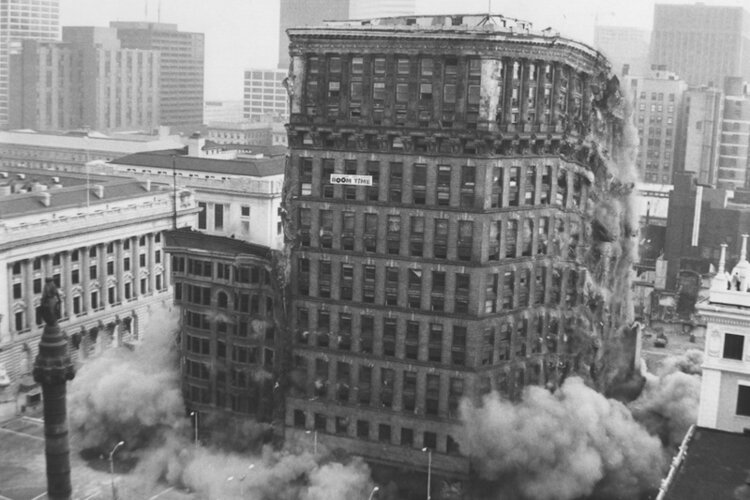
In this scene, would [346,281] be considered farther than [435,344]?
Yes

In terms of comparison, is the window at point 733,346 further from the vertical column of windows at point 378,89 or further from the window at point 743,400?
the vertical column of windows at point 378,89

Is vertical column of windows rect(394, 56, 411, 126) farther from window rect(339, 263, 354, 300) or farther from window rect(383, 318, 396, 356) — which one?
window rect(383, 318, 396, 356)

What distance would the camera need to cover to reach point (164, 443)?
10431 centimetres

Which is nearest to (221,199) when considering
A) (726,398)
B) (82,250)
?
(82,250)

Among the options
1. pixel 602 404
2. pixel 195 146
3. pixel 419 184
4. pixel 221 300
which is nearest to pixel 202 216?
pixel 195 146

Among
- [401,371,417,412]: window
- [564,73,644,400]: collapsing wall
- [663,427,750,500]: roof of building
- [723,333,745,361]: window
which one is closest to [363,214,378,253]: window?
[401,371,417,412]: window

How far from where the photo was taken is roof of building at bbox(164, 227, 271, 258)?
104 m

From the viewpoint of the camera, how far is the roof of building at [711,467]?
64750 millimetres

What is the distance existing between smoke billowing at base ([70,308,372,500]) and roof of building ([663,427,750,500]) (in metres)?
31.1

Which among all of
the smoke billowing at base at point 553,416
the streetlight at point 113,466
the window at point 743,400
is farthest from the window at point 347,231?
the window at point 743,400

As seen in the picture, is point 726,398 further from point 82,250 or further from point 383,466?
point 82,250

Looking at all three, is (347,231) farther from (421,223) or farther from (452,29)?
(452,29)

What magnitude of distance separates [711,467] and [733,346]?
18409 mm

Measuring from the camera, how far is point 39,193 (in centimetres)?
13588
